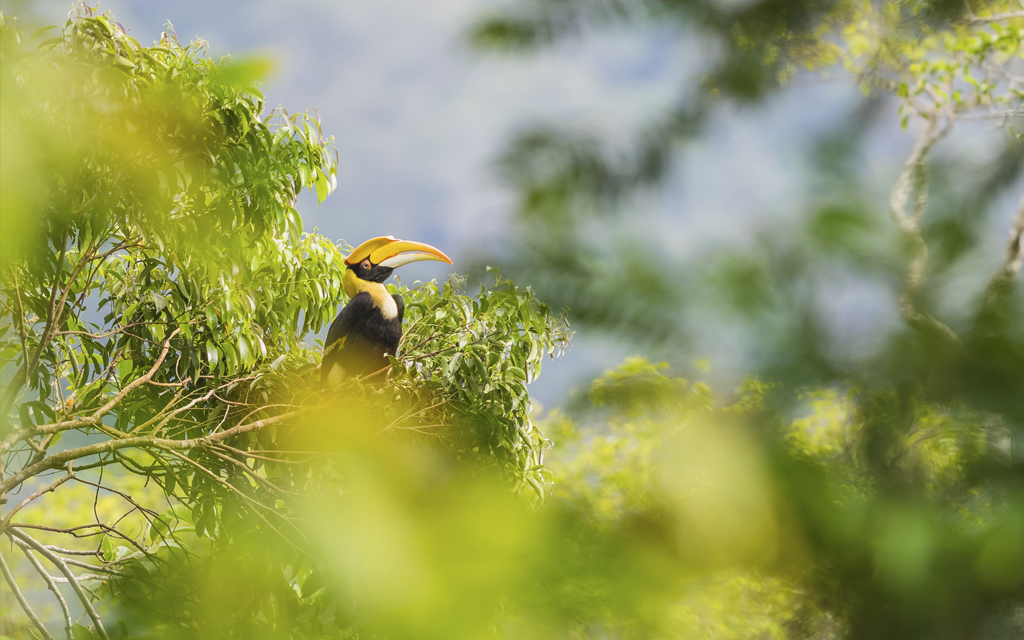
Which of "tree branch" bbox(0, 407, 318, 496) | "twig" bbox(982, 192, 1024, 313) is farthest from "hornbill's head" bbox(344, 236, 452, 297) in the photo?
"twig" bbox(982, 192, 1024, 313)

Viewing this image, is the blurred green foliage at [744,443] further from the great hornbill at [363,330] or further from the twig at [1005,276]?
the great hornbill at [363,330]

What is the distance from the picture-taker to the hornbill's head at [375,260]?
304cm

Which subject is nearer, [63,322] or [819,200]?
[819,200]

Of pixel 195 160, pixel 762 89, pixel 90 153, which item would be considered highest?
pixel 195 160

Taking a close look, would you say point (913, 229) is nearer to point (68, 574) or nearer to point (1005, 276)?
point (1005, 276)

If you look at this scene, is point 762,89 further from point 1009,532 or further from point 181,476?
point 181,476

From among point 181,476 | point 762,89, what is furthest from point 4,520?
point 762,89

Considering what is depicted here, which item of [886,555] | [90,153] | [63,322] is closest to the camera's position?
[886,555]

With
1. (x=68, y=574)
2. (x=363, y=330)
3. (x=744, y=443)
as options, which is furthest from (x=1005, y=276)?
(x=68, y=574)

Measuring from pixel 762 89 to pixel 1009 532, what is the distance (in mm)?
433

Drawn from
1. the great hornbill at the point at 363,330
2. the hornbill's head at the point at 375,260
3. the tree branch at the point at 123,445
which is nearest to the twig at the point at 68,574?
the tree branch at the point at 123,445

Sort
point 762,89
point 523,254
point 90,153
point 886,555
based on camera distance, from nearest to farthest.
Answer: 1. point 886,555
2. point 523,254
3. point 762,89
4. point 90,153

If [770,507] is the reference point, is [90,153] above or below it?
above

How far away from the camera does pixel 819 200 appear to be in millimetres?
382
